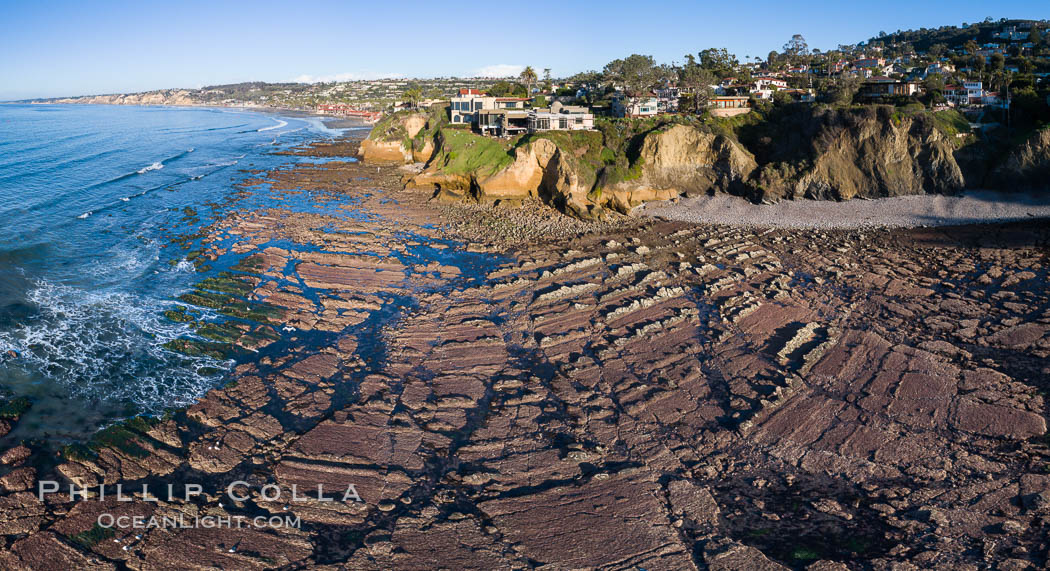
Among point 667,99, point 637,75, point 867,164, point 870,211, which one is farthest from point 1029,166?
point 637,75

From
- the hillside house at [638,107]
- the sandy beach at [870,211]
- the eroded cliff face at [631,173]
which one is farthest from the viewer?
the hillside house at [638,107]

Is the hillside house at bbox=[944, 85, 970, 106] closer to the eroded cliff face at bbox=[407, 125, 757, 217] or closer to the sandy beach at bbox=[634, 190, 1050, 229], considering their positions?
the sandy beach at bbox=[634, 190, 1050, 229]

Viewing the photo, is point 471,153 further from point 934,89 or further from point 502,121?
point 934,89

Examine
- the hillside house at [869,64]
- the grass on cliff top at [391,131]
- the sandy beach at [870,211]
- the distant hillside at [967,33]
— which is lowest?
the sandy beach at [870,211]

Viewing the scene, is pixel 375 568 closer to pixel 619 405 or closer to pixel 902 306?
pixel 619 405

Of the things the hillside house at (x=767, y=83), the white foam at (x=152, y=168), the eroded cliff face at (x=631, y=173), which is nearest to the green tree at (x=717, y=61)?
the hillside house at (x=767, y=83)

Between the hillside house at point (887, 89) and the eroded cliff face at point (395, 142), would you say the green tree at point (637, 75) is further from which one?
the eroded cliff face at point (395, 142)
